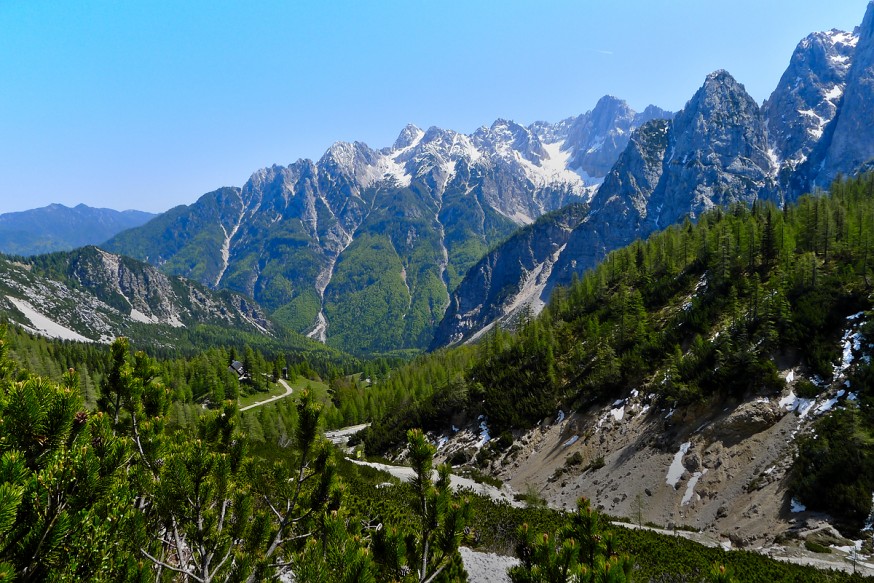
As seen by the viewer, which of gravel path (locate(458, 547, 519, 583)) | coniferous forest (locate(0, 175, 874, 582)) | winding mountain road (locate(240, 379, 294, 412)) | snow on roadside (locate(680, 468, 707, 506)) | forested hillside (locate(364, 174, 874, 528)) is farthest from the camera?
winding mountain road (locate(240, 379, 294, 412))

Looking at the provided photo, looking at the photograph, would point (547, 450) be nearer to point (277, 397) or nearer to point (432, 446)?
point (432, 446)

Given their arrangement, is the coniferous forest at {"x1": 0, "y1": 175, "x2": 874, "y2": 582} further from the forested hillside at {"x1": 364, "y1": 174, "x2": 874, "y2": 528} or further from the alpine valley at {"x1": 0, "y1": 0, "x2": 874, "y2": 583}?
the forested hillside at {"x1": 364, "y1": 174, "x2": 874, "y2": 528}

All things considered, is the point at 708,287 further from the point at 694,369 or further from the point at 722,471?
the point at 722,471

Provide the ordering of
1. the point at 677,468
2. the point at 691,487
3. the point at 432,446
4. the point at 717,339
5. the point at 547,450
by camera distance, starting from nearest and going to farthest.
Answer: the point at 432,446 → the point at 691,487 → the point at 677,468 → the point at 717,339 → the point at 547,450

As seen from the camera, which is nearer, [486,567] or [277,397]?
[486,567]

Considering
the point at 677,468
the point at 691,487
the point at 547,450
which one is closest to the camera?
the point at 691,487

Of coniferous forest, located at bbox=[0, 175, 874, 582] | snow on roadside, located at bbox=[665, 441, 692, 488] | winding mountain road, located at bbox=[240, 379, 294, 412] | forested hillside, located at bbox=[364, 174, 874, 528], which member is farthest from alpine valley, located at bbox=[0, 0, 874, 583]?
winding mountain road, located at bbox=[240, 379, 294, 412]

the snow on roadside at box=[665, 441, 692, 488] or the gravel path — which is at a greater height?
the gravel path

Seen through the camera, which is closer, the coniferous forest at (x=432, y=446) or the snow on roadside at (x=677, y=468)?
the coniferous forest at (x=432, y=446)

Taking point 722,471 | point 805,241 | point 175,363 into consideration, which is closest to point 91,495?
point 722,471

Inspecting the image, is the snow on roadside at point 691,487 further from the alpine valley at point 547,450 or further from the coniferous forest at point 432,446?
the coniferous forest at point 432,446

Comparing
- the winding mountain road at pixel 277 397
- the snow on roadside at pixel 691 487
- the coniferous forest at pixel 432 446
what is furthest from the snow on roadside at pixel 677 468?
the winding mountain road at pixel 277 397

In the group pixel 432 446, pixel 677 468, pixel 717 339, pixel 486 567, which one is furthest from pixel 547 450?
pixel 432 446

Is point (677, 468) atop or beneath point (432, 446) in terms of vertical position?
beneath
